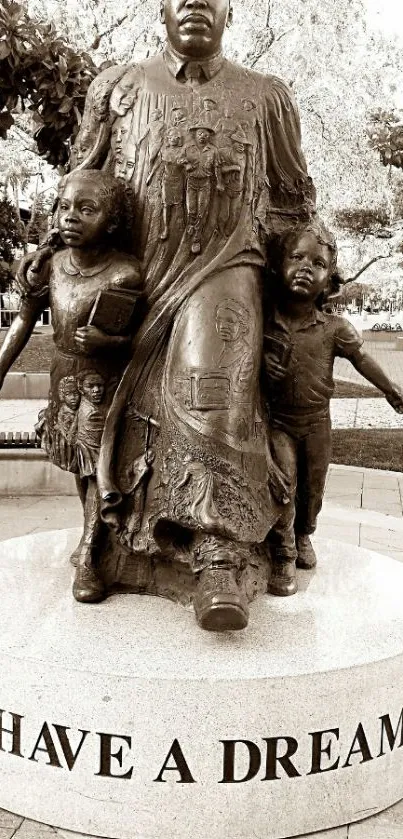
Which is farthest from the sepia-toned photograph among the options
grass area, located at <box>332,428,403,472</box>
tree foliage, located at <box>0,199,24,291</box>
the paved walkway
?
tree foliage, located at <box>0,199,24,291</box>

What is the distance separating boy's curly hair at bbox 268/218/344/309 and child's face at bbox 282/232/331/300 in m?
0.03

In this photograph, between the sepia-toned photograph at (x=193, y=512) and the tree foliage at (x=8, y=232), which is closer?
the sepia-toned photograph at (x=193, y=512)

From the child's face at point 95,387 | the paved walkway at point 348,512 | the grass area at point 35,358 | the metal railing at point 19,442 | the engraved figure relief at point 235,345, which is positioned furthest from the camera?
the grass area at point 35,358

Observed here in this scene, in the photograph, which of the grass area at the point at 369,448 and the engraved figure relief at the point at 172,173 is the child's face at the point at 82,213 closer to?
the engraved figure relief at the point at 172,173

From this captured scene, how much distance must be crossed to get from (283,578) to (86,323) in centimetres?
115

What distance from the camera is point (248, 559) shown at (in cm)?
293

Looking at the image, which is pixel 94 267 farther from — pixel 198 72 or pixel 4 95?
pixel 4 95

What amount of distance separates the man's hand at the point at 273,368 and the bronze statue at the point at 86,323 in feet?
1.63

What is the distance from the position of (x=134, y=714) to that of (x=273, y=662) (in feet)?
1.39

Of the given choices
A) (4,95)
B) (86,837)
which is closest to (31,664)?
(86,837)

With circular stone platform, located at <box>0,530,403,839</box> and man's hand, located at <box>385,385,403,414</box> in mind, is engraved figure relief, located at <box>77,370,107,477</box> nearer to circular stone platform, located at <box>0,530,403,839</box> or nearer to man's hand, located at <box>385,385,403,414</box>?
circular stone platform, located at <box>0,530,403,839</box>

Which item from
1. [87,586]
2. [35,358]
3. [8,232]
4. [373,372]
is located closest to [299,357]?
[373,372]

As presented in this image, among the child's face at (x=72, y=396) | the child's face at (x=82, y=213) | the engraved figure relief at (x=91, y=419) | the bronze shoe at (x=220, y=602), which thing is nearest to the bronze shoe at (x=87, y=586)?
the engraved figure relief at (x=91, y=419)

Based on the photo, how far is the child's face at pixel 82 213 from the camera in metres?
2.96
